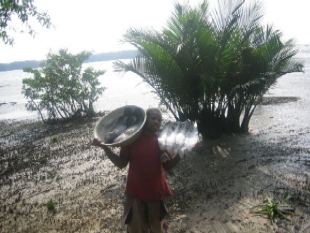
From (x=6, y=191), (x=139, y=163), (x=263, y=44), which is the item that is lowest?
(x=6, y=191)

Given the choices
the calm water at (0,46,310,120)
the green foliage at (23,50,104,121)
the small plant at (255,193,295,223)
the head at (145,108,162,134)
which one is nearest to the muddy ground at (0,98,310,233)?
the small plant at (255,193,295,223)

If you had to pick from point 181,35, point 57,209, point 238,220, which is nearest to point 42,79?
point 181,35

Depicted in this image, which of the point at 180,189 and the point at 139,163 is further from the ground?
the point at 139,163

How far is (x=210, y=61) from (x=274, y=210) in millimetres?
4804

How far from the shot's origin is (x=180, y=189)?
6.62 meters

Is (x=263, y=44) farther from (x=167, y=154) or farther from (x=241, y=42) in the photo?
(x=167, y=154)

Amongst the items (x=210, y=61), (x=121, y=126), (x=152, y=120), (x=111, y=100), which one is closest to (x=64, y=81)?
(x=210, y=61)

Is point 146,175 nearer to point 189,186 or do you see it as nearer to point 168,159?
point 168,159

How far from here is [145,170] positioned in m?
3.70

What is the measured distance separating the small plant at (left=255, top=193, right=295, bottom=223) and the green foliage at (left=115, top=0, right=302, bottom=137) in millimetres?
4135

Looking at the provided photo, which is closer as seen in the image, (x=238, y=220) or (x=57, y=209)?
(x=238, y=220)

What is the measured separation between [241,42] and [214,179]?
4.39 metres

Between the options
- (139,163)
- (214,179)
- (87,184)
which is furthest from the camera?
(87,184)

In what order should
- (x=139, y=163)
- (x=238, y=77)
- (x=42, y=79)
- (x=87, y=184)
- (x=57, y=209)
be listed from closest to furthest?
(x=139, y=163) < (x=57, y=209) < (x=87, y=184) < (x=238, y=77) < (x=42, y=79)
